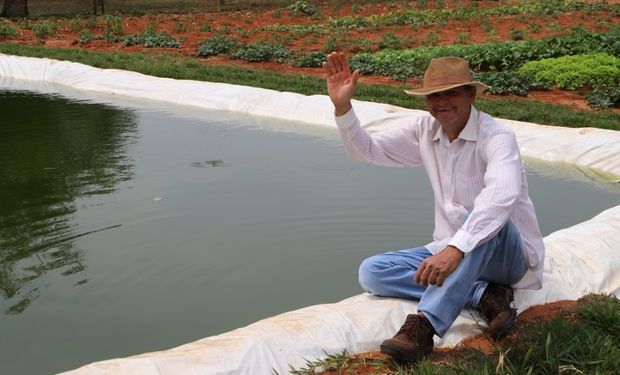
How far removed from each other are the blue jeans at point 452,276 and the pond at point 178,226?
526 millimetres

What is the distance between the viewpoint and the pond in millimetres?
3242

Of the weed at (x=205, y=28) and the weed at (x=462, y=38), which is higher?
the weed at (x=205, y=28)

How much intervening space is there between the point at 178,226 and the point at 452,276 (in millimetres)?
2263

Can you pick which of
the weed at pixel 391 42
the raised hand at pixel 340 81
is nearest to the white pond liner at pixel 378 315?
the raised hand at pixel 340 81

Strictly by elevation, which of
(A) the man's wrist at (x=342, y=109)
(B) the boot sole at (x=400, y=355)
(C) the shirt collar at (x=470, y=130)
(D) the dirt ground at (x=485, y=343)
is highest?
(A) the man's wrist at (x=342, y=109)

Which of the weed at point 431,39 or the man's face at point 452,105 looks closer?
the man's face at point 452,105

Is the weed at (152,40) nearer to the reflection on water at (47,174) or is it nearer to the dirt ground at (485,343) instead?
the reflection on water at (47,174)

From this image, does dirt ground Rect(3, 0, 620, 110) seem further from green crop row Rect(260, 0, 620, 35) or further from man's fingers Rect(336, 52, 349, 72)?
man's fingers Rect(336, 52, 349, 72)

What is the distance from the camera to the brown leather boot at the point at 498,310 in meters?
2.81

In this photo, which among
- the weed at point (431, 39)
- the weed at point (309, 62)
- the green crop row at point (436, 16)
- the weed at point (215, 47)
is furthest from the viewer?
the green crop row at point (436, 16)

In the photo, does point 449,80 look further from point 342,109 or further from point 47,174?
point 47,174

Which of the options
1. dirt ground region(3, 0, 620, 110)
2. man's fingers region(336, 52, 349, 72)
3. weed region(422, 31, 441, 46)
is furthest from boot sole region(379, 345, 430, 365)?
weed region(422, 31, 441, 46)

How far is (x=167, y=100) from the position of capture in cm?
907

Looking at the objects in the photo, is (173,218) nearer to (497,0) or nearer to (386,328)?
(386,328)
